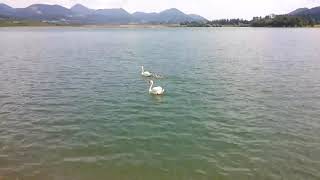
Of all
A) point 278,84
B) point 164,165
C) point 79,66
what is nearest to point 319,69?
point 278,84

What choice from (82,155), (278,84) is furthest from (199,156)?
(278,84)

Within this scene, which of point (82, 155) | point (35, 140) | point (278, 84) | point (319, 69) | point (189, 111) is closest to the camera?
point (82, 155)

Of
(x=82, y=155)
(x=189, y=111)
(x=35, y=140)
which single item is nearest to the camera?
(x=82, y=155)

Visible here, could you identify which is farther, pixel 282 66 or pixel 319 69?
pixel 282 66

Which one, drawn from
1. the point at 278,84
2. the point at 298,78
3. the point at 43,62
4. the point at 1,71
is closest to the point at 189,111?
the point at 278,84

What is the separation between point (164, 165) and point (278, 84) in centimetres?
2464

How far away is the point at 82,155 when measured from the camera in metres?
22.4

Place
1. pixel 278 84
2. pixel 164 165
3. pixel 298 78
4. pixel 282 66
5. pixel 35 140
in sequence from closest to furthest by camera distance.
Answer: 1. pixel 164 165
2. pixel 35 140
3. pixel 278 84
4. pixel 298 78
5. pixel 282 66

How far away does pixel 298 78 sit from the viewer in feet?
151

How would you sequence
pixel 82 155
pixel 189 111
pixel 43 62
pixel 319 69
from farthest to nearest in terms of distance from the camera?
pixel 43 62, pixel 319 69, pixel 189 111, pixel 82 155

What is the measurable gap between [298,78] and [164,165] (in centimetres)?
2995

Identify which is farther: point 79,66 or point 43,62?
point 43,62

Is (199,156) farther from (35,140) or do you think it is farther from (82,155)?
(35,140)

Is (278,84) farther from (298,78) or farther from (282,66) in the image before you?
(282,66)
